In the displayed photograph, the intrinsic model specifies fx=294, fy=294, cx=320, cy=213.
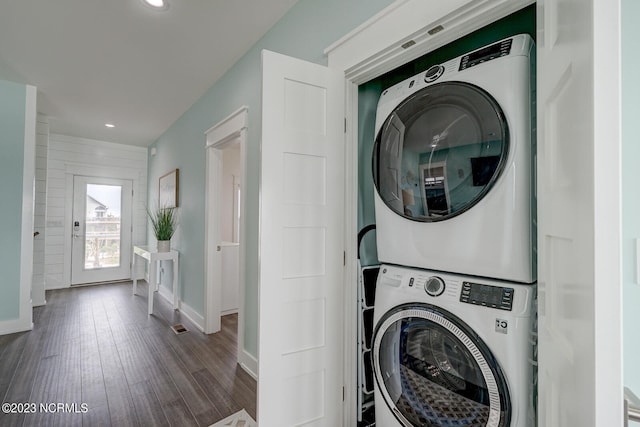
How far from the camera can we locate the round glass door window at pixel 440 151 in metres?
1.10

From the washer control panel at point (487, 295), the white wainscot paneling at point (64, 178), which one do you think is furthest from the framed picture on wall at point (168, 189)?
the washer control panel at point (487, 295)

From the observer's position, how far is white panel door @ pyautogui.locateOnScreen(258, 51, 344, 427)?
1.35 meters

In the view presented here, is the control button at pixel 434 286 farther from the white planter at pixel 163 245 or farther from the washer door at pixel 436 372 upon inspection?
the white planter at pixel 163 245

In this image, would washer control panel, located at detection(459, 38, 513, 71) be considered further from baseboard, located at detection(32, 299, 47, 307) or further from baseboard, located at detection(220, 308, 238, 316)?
baseboard, located at detection(32, 299, 47, 307)

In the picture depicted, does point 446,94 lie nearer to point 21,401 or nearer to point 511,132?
point 511,132

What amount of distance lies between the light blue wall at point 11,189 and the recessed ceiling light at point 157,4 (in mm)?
2509

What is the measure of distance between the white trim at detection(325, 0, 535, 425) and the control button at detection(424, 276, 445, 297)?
0.46 metres

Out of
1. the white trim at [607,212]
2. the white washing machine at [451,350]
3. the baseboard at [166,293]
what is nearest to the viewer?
the white trim at [607,212]

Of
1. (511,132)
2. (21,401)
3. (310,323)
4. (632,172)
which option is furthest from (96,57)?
(632,172)

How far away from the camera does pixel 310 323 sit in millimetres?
1477

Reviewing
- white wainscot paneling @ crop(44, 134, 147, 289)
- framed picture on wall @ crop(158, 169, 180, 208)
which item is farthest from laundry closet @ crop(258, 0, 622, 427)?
white wainscot paneling @ crop(44, 134, 147, 289)

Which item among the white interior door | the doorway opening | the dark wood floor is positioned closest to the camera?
the dark wood floor

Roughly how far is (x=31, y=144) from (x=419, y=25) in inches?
166

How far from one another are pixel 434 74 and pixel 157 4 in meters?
1.92
